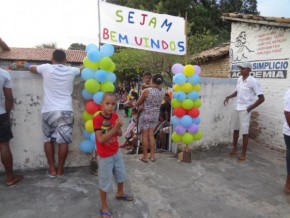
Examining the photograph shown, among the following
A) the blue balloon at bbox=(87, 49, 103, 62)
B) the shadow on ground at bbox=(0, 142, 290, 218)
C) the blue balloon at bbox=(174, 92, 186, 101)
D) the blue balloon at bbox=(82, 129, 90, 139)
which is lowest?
the shadow on ground at bbox=(0, 142, 290, 218)

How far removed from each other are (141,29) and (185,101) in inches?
59.3

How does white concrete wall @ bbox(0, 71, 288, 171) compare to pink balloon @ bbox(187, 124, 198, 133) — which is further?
pink balloon @ bbox(187, 124, 198, 133)

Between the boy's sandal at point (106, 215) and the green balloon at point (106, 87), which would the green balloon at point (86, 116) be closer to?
the green balloon at point (106, 87)

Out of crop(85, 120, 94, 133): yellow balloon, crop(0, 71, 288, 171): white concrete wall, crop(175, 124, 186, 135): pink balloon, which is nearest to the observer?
crop(85, 120, 94, 133): yellow balloon

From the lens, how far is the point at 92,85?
12.4ft

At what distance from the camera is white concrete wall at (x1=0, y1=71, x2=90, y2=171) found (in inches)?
156

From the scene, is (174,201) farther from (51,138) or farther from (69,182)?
(51,138)

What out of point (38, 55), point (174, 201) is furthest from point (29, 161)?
point (38, 55)

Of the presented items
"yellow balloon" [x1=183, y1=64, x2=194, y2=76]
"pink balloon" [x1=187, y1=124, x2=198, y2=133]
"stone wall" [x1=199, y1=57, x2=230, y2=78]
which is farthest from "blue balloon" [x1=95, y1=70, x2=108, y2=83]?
"stone wall" [x1=199, y1=57, x2=230, y2=78]

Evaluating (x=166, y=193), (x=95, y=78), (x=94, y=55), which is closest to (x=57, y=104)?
(x=95, y=78)

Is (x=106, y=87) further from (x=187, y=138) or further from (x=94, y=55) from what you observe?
(x=187, y=138)

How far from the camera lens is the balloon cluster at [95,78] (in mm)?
3807

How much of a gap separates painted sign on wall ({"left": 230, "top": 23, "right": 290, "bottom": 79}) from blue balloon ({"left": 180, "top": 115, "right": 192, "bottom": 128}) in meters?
2.82

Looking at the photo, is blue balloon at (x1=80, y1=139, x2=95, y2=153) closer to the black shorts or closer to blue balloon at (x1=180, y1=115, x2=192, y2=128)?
the black shorts
